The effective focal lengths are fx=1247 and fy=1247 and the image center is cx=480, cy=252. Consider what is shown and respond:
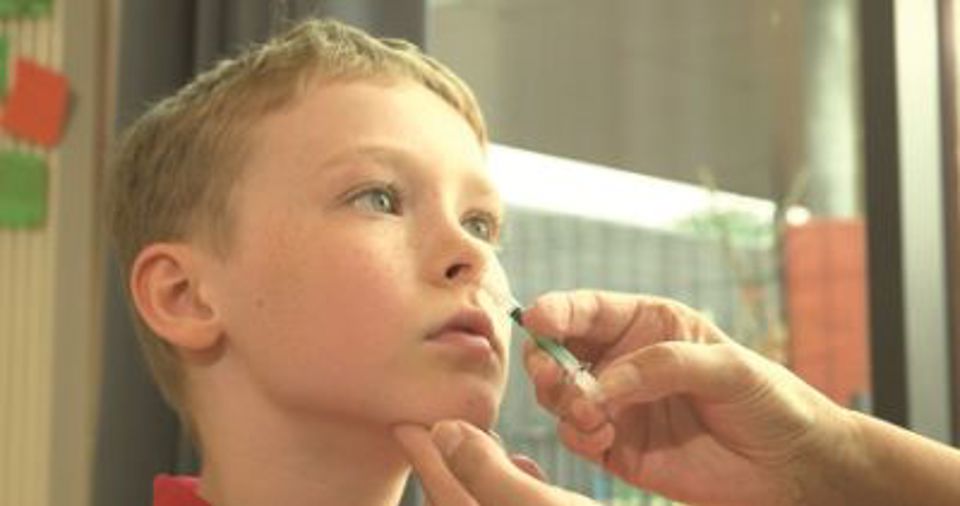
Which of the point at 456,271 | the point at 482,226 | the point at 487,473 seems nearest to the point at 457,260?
the point at 456,271

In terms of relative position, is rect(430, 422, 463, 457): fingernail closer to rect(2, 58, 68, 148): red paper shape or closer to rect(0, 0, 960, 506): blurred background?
rect(0, 0, 960, 506): blurred background

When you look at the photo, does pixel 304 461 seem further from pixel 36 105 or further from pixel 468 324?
pixel 36 105

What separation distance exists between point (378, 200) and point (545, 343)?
0.20m

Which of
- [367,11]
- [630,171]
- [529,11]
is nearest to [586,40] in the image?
[529,11]

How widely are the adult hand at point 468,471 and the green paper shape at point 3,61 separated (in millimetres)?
1449

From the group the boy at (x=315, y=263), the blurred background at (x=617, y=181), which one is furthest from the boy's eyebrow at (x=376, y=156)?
the blurred background at (x=617, y=181)

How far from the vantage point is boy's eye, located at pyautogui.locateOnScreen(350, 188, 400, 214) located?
1.11 meters

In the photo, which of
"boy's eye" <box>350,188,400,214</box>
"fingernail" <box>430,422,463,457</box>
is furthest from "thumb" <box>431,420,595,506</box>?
"boy's eye" <box>350,188,400,214</box>

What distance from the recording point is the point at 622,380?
→ 37.9 inches

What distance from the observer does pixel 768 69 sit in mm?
2377

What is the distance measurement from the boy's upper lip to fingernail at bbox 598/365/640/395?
15cm

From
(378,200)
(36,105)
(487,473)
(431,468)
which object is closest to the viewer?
(487,473)

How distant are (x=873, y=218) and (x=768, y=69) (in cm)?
86

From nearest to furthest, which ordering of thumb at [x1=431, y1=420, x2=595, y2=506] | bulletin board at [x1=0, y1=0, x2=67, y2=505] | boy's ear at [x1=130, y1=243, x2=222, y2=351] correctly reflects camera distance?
1. thumb at [x1=431, y1=420, x2=595, y2=506]
2. boy's ear at [x1=130, y1=243, x2=222, y2=351]
3. bulletin board at [x1=0, y1=0, x2=67, y2=505]
